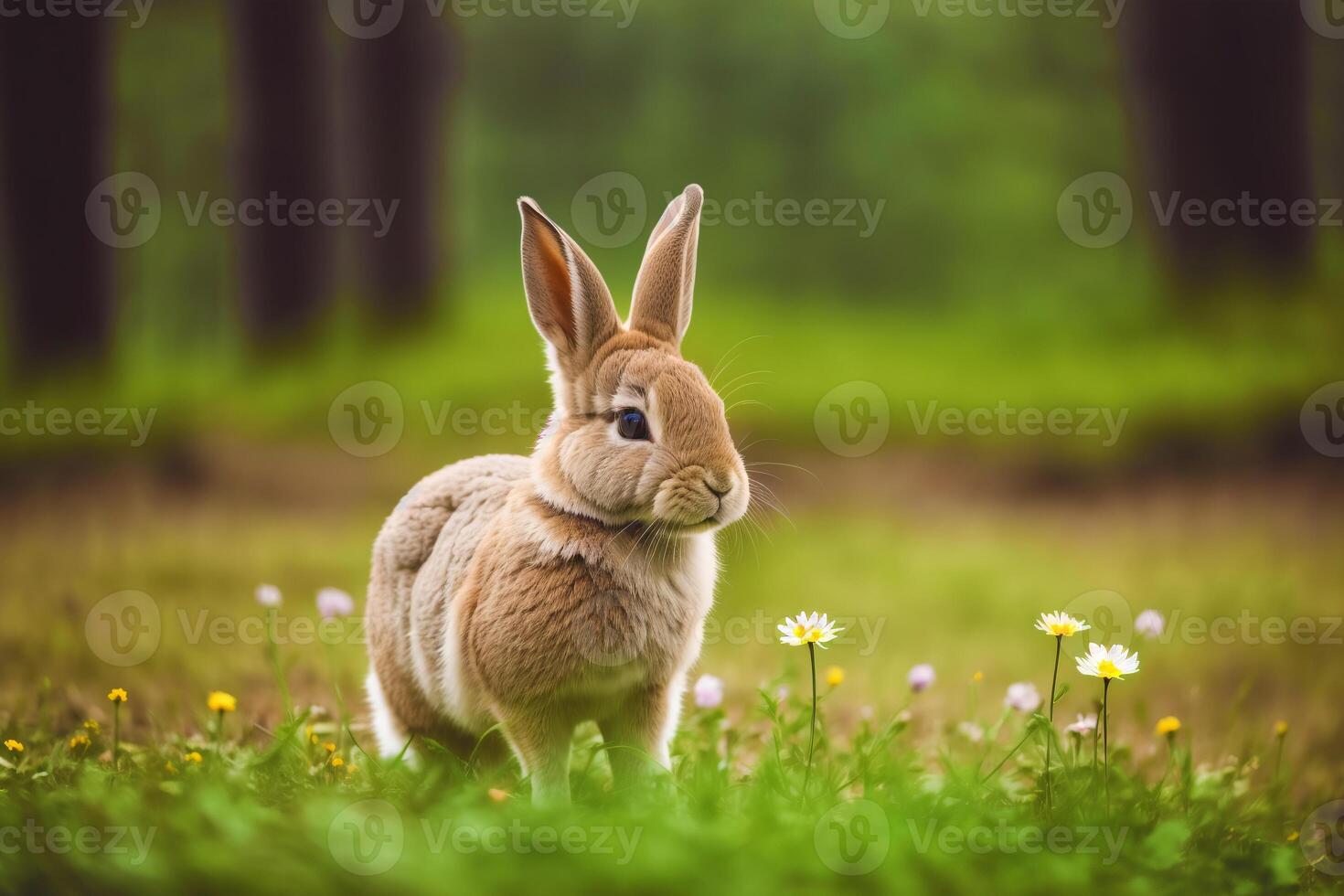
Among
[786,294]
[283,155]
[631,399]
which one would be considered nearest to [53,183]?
[283,155]

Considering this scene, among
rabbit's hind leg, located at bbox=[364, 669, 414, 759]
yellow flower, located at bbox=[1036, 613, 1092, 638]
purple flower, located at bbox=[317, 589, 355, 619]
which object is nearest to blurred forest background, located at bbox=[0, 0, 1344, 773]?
purple flower, located at bbox=[317, 589, 355, 619]

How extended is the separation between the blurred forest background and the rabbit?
5.77 ft

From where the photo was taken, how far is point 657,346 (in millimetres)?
3445

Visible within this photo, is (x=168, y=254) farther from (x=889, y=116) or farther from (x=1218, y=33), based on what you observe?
(x=1218, y=33)

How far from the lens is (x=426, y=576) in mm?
3678

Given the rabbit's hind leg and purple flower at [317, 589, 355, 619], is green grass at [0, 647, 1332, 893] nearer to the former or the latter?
the rabbit's hind leg

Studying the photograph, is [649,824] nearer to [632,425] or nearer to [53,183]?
[632,425]

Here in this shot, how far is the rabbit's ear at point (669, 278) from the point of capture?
11.3ft

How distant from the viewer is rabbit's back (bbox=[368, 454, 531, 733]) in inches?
141

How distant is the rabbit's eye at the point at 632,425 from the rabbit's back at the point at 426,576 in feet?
1.84

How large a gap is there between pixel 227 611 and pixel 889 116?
27.2 feet

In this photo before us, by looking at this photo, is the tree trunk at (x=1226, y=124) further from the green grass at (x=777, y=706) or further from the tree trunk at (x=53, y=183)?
the tree trunk at (x=53, y=183)

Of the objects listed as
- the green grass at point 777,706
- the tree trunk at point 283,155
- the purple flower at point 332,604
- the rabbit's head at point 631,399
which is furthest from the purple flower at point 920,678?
the tree trunk at point 283,155

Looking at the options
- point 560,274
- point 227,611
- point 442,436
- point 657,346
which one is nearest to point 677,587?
point 657,346
